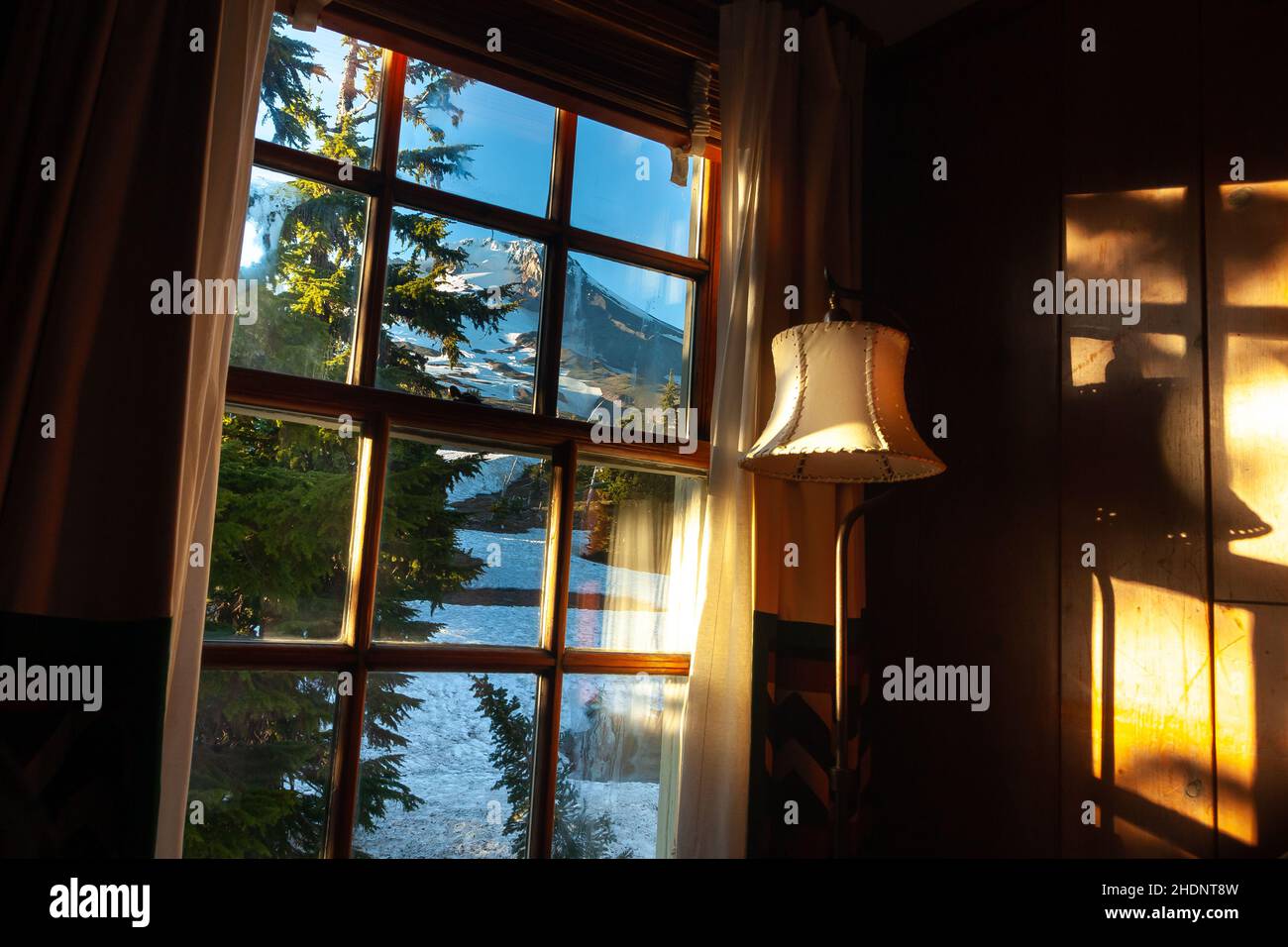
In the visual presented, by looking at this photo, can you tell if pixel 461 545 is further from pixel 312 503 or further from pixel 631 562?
pixel 631 562

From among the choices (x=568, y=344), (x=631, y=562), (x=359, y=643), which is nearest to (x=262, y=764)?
(x=359, y=643)

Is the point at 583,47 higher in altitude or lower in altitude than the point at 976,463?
higher

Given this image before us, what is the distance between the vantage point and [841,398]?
1496 millimetres

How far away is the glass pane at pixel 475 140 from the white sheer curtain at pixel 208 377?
403 mm

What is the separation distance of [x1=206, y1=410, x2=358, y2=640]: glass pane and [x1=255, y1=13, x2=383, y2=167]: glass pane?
597mm

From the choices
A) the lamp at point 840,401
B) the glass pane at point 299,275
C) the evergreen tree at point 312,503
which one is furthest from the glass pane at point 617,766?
the glass pane at point 299,275

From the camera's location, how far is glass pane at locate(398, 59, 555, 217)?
6.24 feet

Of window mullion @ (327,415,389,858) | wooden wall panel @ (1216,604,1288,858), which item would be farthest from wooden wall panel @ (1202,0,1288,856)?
window mullion @ (327,415,389,858)

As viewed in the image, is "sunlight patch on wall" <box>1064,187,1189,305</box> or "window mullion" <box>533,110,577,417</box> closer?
"sunlight patch on wall" <box>1064,187,1189,305</box>

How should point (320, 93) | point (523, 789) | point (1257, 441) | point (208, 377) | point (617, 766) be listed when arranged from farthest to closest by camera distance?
point (617, 766) → point (523, 789) → point (320, 93) → point (1257, 441) → point (208, 377)

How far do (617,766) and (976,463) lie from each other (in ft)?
3.71

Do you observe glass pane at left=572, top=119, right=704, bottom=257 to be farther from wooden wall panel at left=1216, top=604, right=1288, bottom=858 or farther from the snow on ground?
wooden wall panel at left=1216, top=604, right=1288, bottom=858
